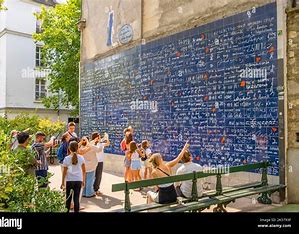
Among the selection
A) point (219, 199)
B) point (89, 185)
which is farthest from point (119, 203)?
point (219, 199)

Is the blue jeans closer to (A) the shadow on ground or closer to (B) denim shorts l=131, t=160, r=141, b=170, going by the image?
(A) the shadow on ground

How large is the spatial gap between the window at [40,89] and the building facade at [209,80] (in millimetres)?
14584

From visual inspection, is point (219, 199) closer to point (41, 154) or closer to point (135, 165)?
point (135, 165)

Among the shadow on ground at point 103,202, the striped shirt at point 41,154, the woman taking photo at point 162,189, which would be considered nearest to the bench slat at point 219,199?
the woman taking photo at point 162,189

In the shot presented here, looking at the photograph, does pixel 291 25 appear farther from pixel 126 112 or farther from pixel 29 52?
pixel 29 52

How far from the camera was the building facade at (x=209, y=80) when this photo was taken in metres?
6.13

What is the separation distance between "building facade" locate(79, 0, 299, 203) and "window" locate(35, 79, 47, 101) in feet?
47.8

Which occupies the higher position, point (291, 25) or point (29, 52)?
point (29, 52)

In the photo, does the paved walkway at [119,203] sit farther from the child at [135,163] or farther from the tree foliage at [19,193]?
the tree foliage at [19,193]

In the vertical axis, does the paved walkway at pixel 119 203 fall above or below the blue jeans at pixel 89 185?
below
